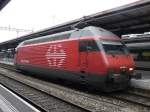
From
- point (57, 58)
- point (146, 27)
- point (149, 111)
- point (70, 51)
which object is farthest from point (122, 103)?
point (146, 27)

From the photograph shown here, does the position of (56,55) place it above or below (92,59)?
above

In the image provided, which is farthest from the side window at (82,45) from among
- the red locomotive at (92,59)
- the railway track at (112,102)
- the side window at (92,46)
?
the railway track at (112,102)

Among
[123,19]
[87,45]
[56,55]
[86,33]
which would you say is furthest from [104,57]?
[123,19]

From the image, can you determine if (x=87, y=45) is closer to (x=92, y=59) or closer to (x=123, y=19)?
(x=92, y=59)

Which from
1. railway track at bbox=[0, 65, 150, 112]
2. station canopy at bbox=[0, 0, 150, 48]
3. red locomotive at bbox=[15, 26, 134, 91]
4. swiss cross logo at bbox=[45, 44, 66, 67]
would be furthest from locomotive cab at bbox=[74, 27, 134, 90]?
swiss cross logo at bbox=[45, 44, 66, 67]

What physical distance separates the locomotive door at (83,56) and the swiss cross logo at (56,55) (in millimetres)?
1993

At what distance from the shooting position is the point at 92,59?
A: 47.3 ft

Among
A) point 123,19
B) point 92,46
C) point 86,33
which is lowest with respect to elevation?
point 92,46

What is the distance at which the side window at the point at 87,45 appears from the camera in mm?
14443

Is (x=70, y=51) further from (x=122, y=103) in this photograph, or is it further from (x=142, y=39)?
(x=142, y=39)

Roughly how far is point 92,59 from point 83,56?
0.87m

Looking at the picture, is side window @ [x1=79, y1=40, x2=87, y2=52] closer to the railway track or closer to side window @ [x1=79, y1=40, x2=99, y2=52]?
side window @ [x1=79, y1=40, x2=99, y2=52]

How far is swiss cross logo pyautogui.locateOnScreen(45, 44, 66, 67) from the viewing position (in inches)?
688

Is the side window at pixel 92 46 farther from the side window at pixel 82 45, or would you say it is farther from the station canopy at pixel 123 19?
the station canopy at pixel 123 19
